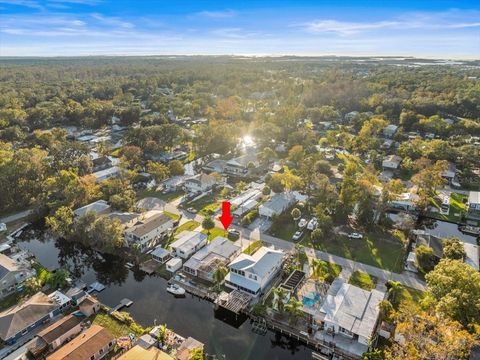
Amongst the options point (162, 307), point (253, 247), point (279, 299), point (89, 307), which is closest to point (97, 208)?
point (89, 307)

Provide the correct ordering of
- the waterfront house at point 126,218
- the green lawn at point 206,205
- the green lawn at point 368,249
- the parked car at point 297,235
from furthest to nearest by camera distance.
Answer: the green lawn at point 206,205, the waterfront house at point 126,218, the parked car at point 297,235, the green lawn at point 368,249

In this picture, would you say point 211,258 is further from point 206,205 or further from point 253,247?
point 206,205

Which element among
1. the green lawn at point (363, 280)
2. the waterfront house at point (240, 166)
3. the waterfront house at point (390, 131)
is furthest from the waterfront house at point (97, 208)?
the waterfront house at point (390, 131)

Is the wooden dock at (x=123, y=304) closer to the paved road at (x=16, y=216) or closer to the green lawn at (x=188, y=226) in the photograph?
the green lawn at (x=188, y=226)

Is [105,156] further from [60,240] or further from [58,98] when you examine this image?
[58,98]

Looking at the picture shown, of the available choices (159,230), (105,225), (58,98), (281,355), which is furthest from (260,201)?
(58,98)

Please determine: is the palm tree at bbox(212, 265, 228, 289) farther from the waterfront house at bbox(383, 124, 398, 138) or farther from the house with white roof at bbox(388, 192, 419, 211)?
the waterfront house at bbox(383, 124, 398, 138)
